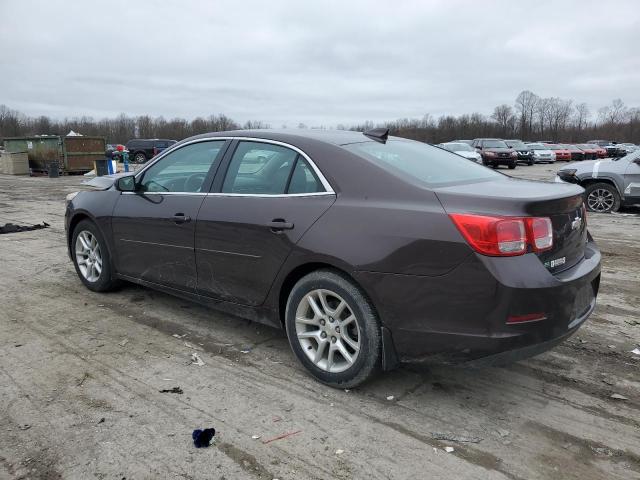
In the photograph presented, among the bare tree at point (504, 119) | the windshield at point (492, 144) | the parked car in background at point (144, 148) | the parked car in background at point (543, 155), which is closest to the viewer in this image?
the windshield at point (492, 144)

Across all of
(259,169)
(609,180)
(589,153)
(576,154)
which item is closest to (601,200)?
(609,180)

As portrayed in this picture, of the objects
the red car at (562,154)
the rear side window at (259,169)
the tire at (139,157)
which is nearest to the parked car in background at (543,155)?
the red car at (562,154)

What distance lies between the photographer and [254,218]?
11.5ft

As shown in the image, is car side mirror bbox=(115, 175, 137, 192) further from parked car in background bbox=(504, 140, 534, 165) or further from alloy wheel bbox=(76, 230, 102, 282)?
parked car in background bbox=(504, 140, 534, 165)

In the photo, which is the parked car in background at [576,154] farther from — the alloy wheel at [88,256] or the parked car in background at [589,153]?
the alloy wheel at [88,256]

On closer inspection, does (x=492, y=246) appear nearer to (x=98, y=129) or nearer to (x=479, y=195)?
(x=479, y=195)

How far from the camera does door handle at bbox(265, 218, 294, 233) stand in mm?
3319

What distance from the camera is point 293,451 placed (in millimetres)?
2652

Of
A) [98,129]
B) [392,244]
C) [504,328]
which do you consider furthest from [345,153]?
[98,129]

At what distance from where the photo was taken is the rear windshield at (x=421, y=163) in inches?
127

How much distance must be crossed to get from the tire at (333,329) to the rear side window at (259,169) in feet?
2.42

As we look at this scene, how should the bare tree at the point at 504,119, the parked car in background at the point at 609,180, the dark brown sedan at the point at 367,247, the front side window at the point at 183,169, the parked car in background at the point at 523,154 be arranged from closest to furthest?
1. the dark brown sedan at the point at 367,247
2. the front side window at the point at 183,169
3. the parked car in background at the point at 609,180
4. the parked car in background at the point at 523,154
5. the bare tree at the point at 504,119

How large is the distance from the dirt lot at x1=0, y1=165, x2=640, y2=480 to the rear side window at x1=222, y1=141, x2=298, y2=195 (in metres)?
1.20

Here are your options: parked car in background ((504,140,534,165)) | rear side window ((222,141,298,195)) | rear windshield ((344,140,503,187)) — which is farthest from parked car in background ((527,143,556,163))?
rear side window ((222,141,298,195))
